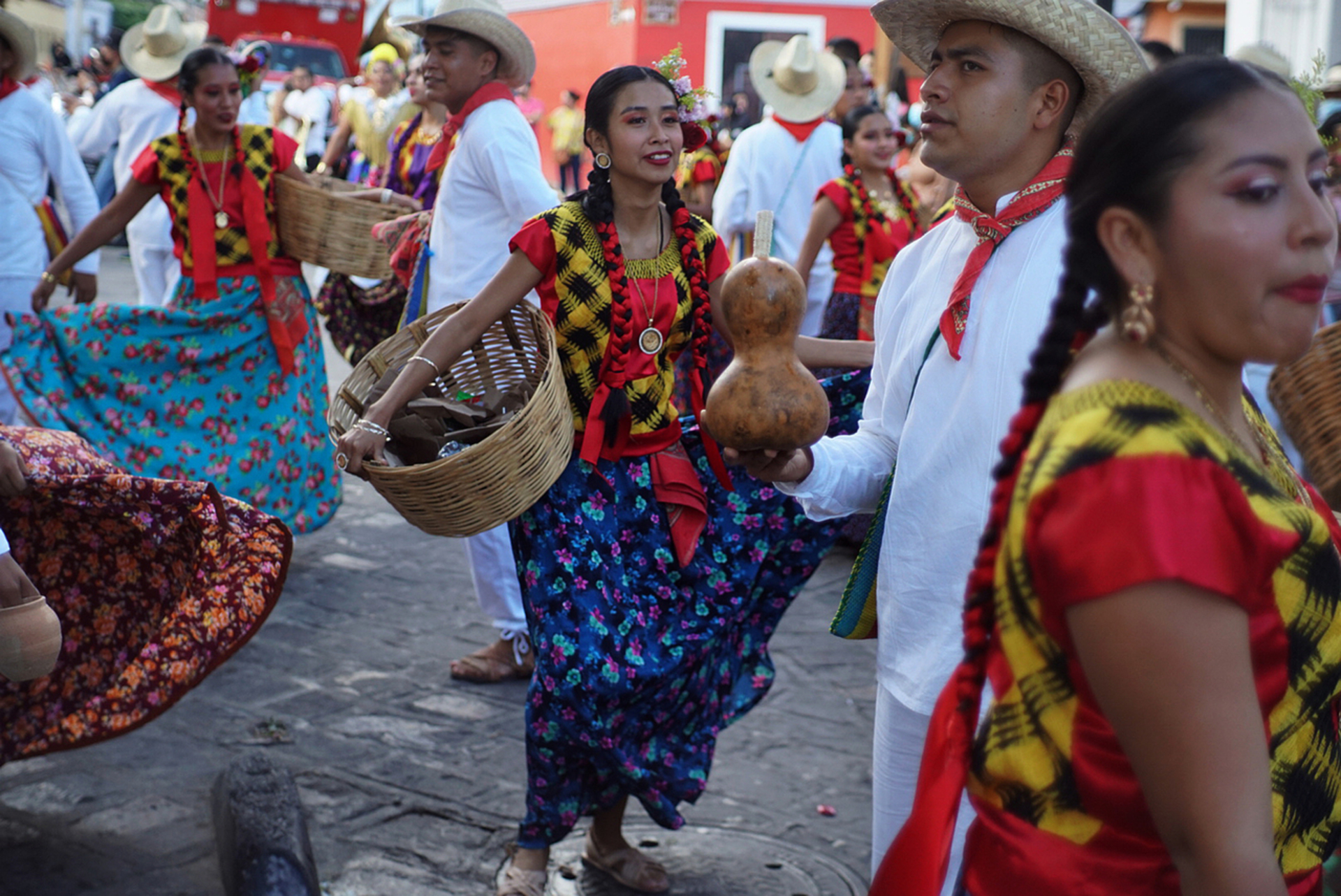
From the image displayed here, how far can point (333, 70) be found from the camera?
2336cm

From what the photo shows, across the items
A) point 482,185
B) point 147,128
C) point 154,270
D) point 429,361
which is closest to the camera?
point 429,361

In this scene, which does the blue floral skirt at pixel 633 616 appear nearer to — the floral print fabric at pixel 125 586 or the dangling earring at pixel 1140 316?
the floral print fabric at pixel 125 586

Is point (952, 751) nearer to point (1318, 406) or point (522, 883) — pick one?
point (1318, 406)

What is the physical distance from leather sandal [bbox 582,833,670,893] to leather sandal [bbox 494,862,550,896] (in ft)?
0.62

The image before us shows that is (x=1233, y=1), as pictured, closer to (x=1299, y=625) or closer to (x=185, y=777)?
(x=185, y=777)

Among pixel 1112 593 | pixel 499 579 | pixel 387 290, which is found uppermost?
pixel 1112 593

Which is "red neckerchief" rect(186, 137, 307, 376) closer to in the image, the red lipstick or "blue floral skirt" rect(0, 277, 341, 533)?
"blue floral skirt" rect(0, 277, 341, 533)

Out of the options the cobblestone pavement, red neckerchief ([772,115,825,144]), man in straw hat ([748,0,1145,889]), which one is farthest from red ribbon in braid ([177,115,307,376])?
man in straw hat ([748,0,1145,889])

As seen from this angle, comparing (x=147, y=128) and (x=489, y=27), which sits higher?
(x=489, y=27)

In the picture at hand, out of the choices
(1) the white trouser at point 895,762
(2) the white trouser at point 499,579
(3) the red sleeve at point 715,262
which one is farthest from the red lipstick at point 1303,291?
(2) the white trouser at point 499,579

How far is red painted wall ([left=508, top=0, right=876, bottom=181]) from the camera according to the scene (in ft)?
88.4

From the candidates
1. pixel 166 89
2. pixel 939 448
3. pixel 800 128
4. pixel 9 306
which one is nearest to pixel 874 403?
pixel 939 448

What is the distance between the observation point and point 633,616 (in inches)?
132

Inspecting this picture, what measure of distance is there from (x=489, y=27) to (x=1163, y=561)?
4.09 m
